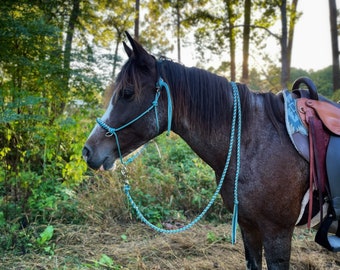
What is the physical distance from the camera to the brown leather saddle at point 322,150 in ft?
5.45

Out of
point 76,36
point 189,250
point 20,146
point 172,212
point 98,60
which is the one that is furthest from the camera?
point 76,36

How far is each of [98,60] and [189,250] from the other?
2.72 m

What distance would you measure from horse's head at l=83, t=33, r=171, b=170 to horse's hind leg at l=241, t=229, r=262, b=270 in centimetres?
103

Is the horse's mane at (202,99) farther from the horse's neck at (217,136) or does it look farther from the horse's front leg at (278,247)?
the horse's front leg at (278,247)

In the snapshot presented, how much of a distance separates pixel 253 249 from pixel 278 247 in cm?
34

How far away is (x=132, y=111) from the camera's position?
167 cm

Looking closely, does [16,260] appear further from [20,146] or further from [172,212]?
[172,212]

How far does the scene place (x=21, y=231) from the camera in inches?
128

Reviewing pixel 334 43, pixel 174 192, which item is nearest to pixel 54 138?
pixel 174 192

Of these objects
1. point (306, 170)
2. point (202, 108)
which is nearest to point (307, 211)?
point (306, 170)

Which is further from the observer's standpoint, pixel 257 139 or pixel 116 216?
pixel 116 216

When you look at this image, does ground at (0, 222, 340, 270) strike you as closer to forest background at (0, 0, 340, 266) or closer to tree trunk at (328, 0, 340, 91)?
forest background at (0, 0, 340, 266)

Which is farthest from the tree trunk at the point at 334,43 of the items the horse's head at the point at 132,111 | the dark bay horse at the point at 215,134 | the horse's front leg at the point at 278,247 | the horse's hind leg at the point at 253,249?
the horse's head at the point at 132,111

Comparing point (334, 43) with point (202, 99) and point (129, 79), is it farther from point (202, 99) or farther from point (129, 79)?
point (129, 79)
